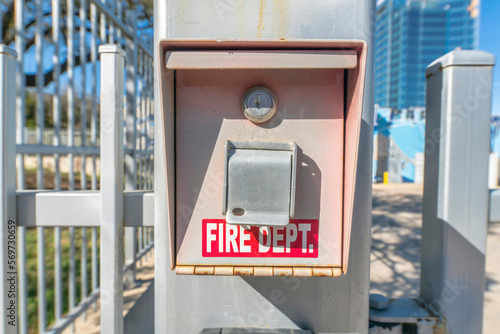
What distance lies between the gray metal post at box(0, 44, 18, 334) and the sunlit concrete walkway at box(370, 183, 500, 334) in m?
3.43

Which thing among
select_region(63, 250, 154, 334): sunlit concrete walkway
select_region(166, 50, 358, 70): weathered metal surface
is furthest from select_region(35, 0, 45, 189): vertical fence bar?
select_region(166, 50, 358, 70): weathered metal surface

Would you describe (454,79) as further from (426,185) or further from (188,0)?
(188,0)

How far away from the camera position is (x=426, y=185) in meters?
0.99

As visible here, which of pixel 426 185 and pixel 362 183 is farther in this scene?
pixel 426 185

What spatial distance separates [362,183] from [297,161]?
179mm

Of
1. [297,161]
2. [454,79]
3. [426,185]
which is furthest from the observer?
[426,185]

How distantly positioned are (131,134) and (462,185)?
9.82 ft

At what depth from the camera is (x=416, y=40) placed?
6397 cm

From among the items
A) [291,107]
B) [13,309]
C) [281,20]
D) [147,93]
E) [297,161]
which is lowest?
[13,309]

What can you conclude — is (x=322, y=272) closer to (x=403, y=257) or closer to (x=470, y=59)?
(x=470, y=59)

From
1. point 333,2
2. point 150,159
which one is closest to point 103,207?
point 333,2

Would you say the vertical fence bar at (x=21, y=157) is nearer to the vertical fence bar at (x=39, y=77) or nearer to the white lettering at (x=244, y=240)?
the vertical fence bar at (x=39, y=77)

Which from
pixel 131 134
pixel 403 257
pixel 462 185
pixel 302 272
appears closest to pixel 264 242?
pixel 302 272

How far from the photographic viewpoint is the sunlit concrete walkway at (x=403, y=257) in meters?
3.62
